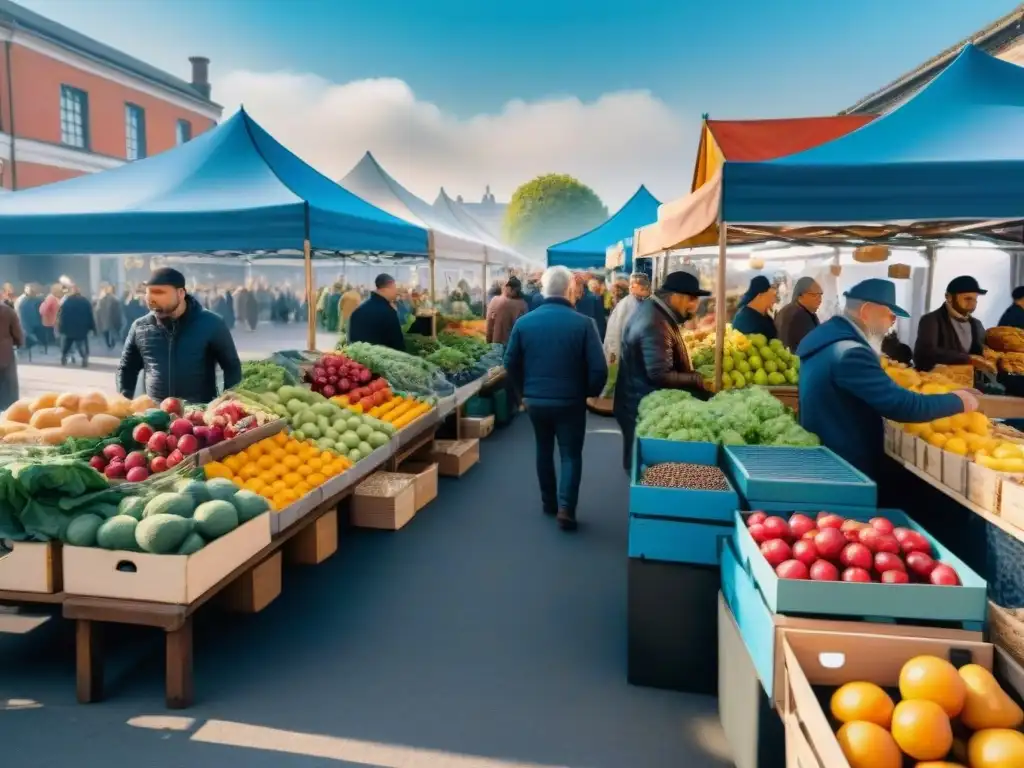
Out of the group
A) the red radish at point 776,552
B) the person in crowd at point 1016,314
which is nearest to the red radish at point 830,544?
the red radish at point 776,552

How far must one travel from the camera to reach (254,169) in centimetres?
683

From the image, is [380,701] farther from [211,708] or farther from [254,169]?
[254,169]

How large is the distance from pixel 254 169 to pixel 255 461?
3.15 metres

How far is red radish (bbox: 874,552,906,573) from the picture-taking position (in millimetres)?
2596

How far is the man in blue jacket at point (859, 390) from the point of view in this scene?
145 inches

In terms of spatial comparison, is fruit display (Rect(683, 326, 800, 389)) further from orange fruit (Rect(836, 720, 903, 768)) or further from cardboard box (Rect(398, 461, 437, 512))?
orange fruit (Rect(836, 720, 903, 768))

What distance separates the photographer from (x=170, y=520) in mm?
3338

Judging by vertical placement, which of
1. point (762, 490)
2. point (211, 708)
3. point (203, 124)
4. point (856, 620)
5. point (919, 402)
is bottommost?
point (211, 708)

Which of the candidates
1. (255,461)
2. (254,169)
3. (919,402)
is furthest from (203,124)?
(919,402)

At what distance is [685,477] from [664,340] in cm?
222

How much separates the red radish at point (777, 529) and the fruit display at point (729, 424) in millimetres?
1058

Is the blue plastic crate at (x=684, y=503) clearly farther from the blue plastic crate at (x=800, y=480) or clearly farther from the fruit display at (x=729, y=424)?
the fruit display at (x=729, y=424)

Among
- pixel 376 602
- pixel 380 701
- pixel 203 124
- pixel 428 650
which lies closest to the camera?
pixel 380 701

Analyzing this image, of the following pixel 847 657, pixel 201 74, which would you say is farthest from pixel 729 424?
pixel 201 74
